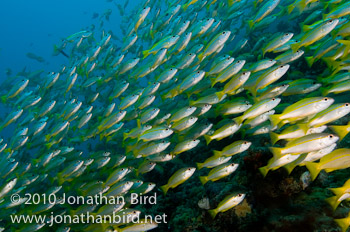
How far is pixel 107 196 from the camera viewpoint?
15.6 ft

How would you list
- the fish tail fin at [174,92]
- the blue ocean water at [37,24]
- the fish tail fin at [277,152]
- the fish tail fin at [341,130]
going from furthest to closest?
the blue ocean water at [37,24]
the fish tail fin at [174,92]
the fish tail fin at [277,152]
the fish tail fin at [341,130]

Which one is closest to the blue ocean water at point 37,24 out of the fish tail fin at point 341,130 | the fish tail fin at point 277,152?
the fish tail fin at point 277,152

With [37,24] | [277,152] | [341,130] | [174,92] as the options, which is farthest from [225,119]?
[37,24]

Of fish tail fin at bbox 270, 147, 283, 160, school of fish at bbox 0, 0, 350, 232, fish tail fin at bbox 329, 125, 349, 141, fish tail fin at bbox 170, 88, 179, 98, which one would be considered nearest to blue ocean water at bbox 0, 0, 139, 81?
school of fish at bbox 0, 0, 350, 232

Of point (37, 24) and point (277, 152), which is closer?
point (277, 152)

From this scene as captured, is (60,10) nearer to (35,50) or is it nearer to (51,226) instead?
(35,50)

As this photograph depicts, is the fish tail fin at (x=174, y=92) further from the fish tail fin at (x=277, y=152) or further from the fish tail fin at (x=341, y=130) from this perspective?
the fish tail fin at (x=341, y=130)

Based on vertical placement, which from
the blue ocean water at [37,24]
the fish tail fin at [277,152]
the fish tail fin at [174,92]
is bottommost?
the fish tail fin at [277,152]

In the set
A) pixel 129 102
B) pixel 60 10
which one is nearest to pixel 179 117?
pixel 129 102

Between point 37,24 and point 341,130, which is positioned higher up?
point 37,24

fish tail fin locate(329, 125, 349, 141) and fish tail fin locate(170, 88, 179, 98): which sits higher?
fish tail fin locate(170, 88, 179, 98)

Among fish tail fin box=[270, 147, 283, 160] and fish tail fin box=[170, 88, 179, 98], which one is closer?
fish tail fin box=[270, 147, 283, 160]

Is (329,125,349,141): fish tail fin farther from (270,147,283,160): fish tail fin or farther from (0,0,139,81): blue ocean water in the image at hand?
(0,0,139,81): blue ocean water

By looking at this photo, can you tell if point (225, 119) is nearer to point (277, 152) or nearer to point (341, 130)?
point (277, 152)
